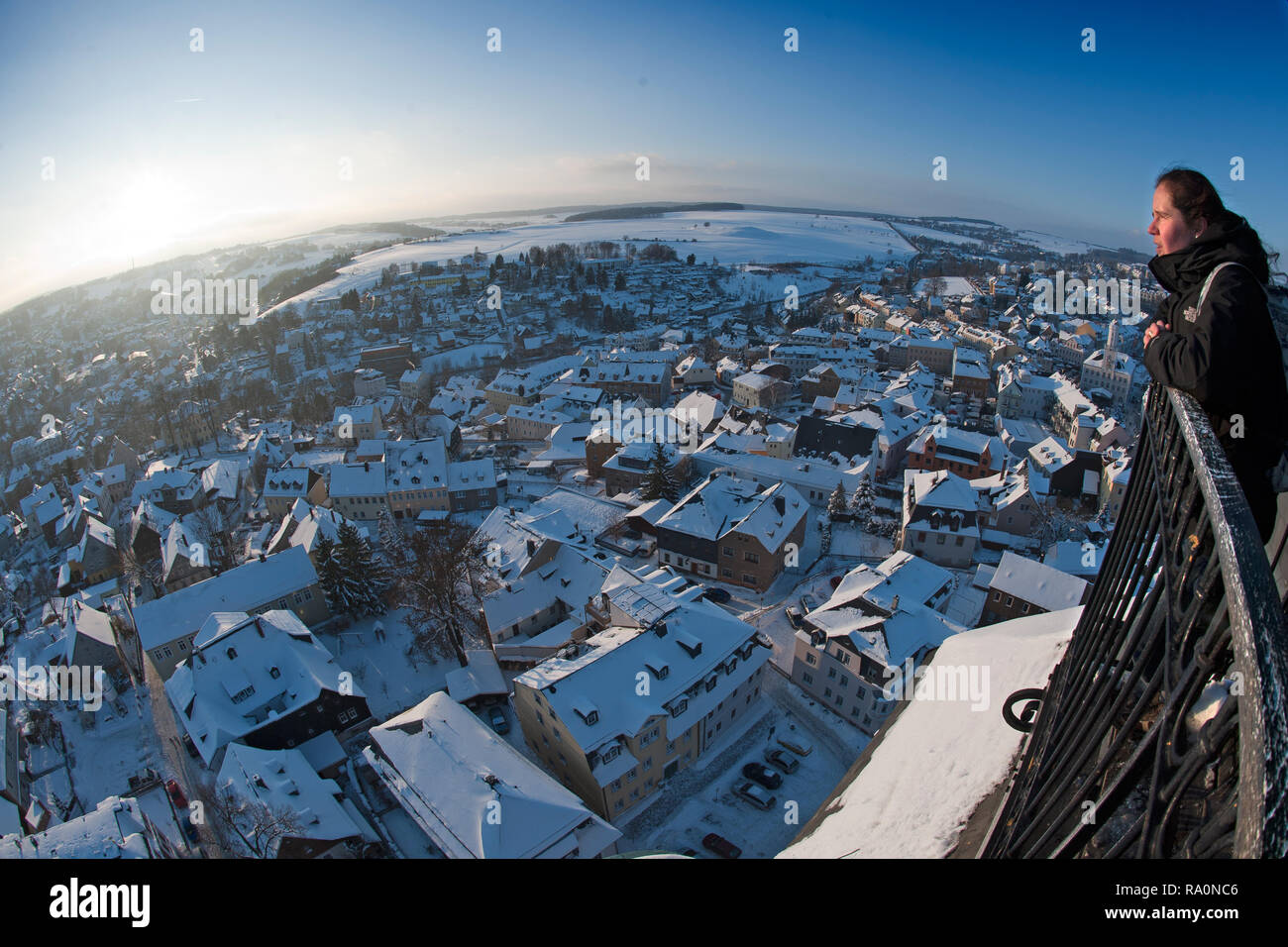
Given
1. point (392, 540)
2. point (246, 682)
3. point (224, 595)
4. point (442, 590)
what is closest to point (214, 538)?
point (392, 540)

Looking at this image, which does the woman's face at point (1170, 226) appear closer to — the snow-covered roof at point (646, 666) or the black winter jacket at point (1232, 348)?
the black winter jacket at point (1232, 348)

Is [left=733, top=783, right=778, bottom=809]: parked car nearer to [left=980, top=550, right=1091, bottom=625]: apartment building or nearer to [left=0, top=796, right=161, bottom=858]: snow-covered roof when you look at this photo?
[left=980, top=550, right=1091, bottom=625]: apartment building

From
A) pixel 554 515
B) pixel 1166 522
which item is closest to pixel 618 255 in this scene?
pixel 554 515

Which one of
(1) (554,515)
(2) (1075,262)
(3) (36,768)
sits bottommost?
(3) (36,768)

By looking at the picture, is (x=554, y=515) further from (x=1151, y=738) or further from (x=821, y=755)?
(x=1151, y=738)

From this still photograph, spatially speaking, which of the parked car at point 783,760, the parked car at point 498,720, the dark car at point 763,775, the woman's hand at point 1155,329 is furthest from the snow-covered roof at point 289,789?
the woman's hand at point 1155,329

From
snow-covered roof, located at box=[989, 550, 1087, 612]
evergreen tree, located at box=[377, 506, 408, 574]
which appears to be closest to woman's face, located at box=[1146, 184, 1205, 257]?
snow-covered roof, located at box=[989, 550, 1087, 612]
